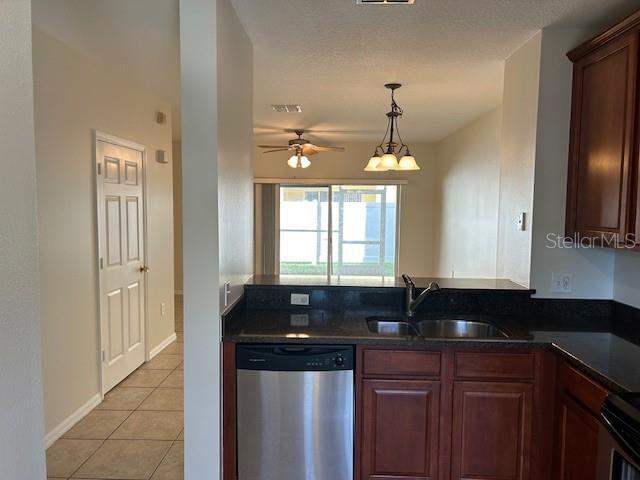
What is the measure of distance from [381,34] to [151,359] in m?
3.56

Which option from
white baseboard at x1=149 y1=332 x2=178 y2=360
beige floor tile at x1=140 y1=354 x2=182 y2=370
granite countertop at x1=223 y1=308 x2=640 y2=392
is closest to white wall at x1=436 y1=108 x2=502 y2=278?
granite countertop at x1=223 y1=308 x2=640 y2=392

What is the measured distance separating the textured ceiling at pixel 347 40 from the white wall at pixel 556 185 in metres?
0.16

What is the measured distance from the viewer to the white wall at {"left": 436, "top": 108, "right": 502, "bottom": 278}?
4.31 m

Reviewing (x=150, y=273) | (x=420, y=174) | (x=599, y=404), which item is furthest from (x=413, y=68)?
(x=420, y=174)

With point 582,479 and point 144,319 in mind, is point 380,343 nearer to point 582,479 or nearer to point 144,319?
point 582,479

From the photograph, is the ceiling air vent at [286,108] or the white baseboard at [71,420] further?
the ceiling air vent at [286,108]

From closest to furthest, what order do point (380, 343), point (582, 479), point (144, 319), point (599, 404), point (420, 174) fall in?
point (599, 404) < point (582, 479) < point (380, 343) < point (144, 319) < point (420, 174)

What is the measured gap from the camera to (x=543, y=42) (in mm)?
2406

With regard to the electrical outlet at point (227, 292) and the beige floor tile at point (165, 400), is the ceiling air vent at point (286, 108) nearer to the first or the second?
the electrical outlet at point (227, 292)

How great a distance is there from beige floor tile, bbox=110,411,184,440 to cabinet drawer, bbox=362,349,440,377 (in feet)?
5.14

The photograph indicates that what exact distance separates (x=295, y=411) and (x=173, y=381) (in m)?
2.02

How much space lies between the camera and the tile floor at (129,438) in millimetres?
2453

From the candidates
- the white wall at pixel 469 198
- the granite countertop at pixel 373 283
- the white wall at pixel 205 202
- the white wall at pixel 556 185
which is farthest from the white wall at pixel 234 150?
the white wall at pixel 469 198

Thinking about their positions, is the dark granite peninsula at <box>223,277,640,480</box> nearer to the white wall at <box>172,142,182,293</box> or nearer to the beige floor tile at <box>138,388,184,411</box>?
the beige floor tile at <box>138,388,184,411</box>
